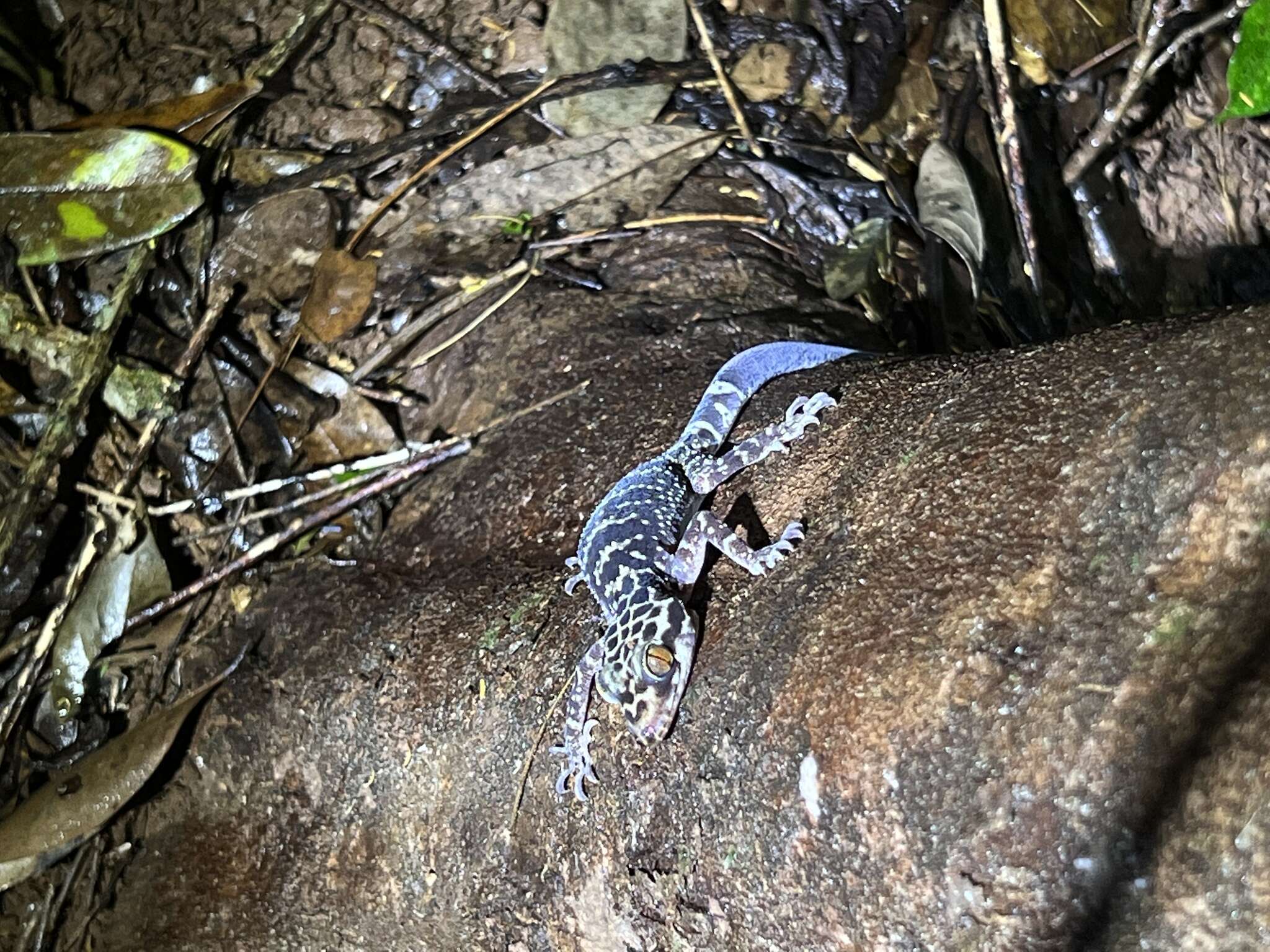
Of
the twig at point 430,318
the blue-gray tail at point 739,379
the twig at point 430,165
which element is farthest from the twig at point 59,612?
the blue-gray tail at point 739,379

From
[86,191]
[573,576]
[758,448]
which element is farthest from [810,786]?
[86,191]

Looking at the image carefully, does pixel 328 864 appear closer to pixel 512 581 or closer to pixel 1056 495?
pixel 512 581

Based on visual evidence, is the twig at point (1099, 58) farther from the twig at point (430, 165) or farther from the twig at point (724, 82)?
the twig at point (430, 165)

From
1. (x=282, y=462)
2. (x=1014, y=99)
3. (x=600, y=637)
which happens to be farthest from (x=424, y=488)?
(x=1014, y=99)

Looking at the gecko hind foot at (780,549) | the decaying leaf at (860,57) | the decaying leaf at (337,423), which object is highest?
the decaying leaf at (860,57)

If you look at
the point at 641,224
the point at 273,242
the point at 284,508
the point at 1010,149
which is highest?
the point at 273,242

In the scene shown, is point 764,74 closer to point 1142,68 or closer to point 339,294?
point 1142,68
